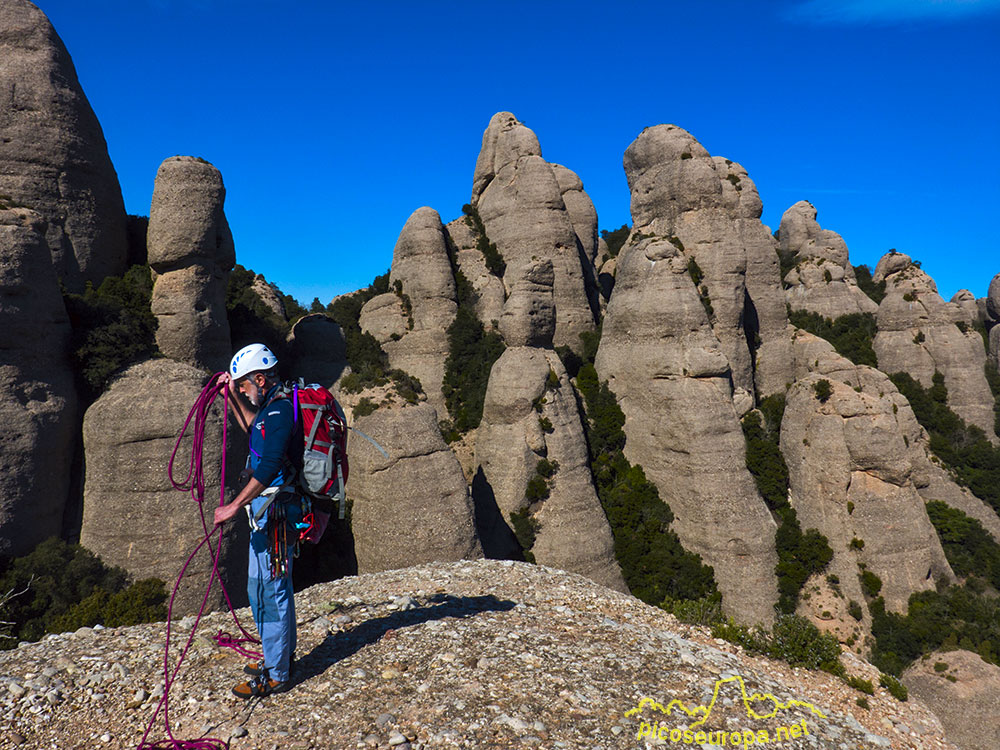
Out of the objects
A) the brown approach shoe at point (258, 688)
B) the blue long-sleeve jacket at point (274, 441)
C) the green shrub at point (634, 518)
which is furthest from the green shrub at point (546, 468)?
the blue long-sleeve jacket at point (274, 441)

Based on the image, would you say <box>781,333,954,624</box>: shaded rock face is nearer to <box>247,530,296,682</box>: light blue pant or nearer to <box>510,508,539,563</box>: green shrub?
<box>510,508,539,563</box>: green shrub

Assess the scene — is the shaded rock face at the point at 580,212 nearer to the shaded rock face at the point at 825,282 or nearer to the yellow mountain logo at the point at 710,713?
the shaded rock face at the point at 825,282

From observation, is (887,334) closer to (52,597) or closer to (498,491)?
(498,491)

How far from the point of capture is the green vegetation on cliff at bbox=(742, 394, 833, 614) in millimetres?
25281

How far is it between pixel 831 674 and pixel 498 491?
1776 centimetres

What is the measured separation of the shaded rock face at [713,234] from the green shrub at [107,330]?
2905cm

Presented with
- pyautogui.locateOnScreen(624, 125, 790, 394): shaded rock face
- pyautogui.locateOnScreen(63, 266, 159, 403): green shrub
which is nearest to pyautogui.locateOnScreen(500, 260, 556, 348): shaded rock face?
pyautogui.locateOnScreen(624, 125, 790, 394): shaded rock face

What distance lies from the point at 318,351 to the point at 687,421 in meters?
19.7

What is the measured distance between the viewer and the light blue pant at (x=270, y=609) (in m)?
6.11

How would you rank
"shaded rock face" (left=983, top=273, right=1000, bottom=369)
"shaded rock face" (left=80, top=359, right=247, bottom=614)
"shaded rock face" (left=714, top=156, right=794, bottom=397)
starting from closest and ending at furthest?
"shaded rock face" (left=80, top=359, right=247, bottom=614), "shaded rock face" (left=714, top=156, right=794, bottom=397), "shaded rock face" (left=983, top=273, right=1000, bottom=369)

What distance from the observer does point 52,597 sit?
1445 centimetres

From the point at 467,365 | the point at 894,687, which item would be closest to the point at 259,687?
the point at 894,687

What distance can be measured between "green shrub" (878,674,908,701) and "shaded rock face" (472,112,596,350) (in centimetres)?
2748

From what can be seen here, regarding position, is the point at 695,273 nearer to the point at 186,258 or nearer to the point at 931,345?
the point at 931,345
